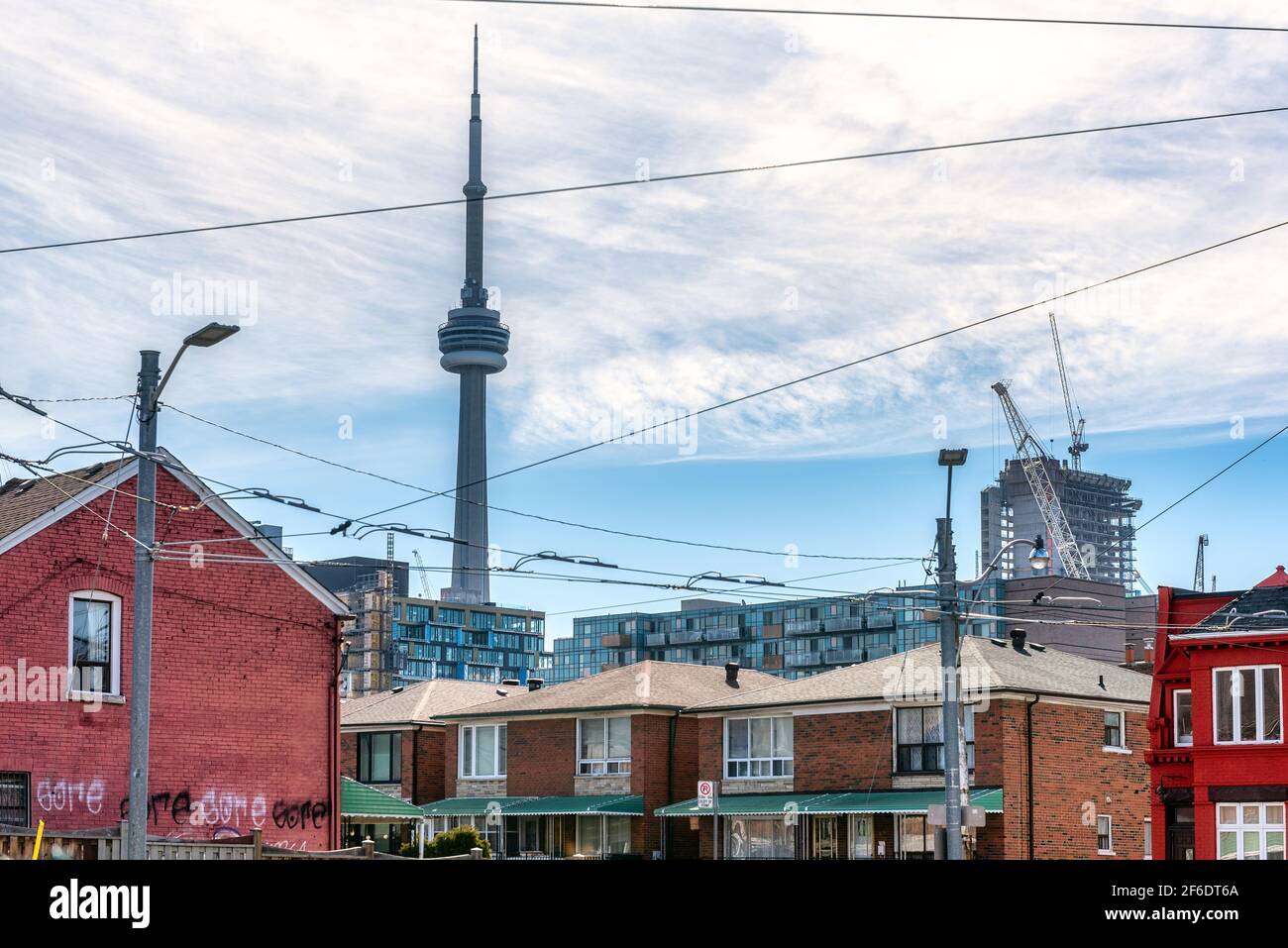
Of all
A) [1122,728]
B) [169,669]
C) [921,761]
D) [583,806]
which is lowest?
[583,806]

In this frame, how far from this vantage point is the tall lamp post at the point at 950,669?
29156 mm

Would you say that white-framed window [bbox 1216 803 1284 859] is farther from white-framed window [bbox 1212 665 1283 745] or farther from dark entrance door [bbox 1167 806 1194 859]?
dark entrance door [bbox 1167 806 1194 859]

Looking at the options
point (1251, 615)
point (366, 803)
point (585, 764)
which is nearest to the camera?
point (366, 803)

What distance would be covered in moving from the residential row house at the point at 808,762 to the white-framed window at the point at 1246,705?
20.2 ft

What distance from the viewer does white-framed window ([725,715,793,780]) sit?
172 feet

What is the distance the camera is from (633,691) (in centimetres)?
5675

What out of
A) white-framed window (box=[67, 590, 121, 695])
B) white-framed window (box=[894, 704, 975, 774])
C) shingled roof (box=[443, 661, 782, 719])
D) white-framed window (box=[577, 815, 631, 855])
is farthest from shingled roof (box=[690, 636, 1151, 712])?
white-framed window (box=[67, 590, 121, 695])

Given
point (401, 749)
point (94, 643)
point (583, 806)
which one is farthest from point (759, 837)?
point (94, 643)

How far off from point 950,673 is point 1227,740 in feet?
50.4

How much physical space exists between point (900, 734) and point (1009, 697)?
13.0ft

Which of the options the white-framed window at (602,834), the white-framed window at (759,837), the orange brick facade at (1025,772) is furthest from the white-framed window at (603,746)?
the white-framed window at (759,837)

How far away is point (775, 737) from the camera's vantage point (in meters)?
52.7

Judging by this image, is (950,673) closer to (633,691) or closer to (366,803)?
(366,803)
